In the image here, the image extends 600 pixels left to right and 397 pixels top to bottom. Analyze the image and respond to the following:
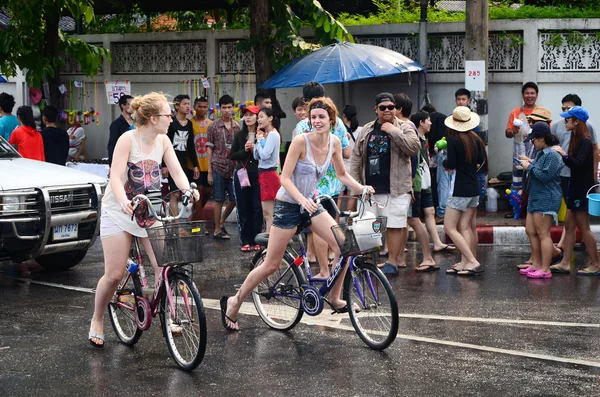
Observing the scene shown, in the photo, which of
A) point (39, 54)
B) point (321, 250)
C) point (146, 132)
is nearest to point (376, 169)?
point (321, 250)

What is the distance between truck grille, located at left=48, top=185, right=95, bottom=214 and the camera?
34.9 ft

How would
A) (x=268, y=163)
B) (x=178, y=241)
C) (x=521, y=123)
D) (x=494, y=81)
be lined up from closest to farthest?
1. (x=178, y=241)
2. (x=268, y=163)
3. (x=521, y=123)
4. (x=494, y=81)

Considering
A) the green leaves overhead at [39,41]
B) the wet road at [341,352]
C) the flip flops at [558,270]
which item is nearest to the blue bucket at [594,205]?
the wet road at [341,352]

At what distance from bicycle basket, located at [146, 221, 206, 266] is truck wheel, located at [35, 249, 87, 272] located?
15.6 ft

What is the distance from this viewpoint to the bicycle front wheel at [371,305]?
24.3 feet

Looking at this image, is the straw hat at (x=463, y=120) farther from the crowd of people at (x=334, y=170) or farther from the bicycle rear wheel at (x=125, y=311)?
the bicycle rear wheel at (x=125, y=311)

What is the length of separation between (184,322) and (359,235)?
1.39 m

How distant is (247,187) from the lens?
12773mm

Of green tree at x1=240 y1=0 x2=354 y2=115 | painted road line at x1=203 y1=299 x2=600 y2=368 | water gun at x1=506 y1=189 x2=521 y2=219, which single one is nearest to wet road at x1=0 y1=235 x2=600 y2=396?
painted road line at x1=203 y1=299 x2=600 y2=368

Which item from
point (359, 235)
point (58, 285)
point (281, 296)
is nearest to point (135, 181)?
point (281, 296)

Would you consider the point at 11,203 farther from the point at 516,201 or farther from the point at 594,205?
the point at 516,201

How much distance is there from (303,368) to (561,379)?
1.75 meters

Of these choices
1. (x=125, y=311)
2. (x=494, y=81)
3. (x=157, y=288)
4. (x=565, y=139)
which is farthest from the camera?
(x=494, y=81)

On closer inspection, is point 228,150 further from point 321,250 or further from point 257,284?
point 257,284
